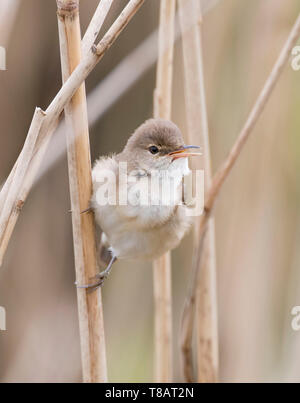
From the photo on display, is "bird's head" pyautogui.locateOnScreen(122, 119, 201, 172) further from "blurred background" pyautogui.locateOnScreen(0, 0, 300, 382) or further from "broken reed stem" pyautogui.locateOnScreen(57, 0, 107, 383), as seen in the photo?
"blurred background" pyautogui.locateOnScreen(0, 0, 300, 382)

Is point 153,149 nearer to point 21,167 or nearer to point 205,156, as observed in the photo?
point 205,156

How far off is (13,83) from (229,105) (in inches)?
33.0

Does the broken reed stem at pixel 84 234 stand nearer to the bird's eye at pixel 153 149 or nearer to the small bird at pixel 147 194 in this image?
the small bird at pixel 147 194

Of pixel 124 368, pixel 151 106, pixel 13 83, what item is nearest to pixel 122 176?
pixel 13 83

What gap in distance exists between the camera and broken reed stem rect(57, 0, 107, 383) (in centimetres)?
115

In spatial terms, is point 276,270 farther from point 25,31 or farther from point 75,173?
point 25,31

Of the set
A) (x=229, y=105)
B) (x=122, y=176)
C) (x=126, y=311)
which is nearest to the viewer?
(x=122, y=176)

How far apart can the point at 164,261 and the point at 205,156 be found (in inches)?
15.3

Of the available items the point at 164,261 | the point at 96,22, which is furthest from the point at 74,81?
the point at 164,261

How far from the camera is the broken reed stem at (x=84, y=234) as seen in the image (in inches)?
45.3

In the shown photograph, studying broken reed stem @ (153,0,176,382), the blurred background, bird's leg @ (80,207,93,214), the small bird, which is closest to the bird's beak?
the small bird

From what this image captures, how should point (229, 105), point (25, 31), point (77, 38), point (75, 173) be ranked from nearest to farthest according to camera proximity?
point (77, 38)
point (75, 173)
point (25, 31)
point (229, 105)

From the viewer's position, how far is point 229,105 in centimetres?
198

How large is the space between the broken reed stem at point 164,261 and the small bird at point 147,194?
3.0 inches
